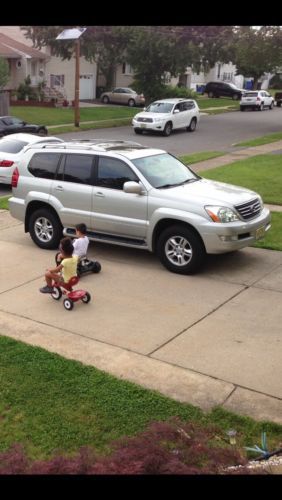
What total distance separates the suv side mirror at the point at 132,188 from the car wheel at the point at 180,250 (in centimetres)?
70

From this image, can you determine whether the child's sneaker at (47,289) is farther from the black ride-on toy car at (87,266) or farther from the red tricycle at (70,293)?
the black ride-on toy car at (87,266)

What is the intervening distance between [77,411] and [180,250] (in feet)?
12.8

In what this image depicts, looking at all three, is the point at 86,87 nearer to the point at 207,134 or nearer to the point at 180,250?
the point at 207,134

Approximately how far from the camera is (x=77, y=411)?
443 centimetres

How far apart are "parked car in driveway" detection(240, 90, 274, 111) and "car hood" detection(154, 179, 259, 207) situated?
134ft

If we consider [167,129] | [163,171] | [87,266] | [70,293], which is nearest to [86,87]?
[167,129]

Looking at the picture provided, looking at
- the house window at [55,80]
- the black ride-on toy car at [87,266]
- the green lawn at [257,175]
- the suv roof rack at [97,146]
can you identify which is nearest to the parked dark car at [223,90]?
the house window at [55,80]

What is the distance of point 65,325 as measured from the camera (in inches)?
249

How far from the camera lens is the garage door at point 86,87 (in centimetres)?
4991

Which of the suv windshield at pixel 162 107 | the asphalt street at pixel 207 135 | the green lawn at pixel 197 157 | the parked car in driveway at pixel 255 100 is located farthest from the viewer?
the parked car in driveway at pixel 255 100

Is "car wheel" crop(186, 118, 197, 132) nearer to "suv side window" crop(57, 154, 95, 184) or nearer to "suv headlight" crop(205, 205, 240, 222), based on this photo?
"suv side window" crop(57, 154, 95, 184)
